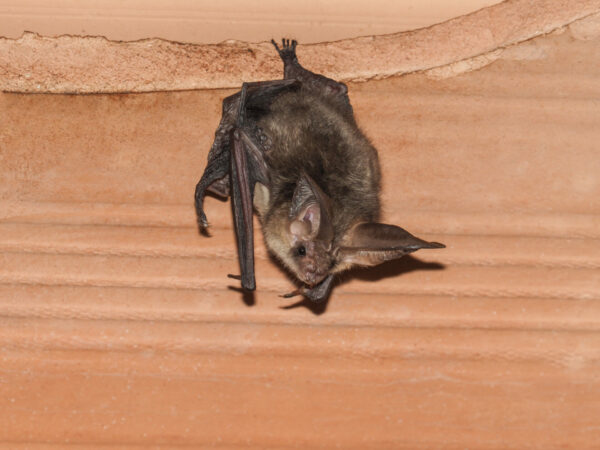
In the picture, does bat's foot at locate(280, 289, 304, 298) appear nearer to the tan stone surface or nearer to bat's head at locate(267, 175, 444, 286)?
bat's head at locate(267, 175, 444, 286)

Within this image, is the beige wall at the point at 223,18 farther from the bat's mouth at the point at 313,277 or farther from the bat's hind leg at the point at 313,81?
the bat's mouth at the point at 313,277

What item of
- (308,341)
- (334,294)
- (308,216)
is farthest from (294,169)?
(308,341)

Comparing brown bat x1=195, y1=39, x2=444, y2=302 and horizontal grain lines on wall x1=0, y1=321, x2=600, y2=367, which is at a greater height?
brown bat x1=195, y1=39, x2=444, y2=302

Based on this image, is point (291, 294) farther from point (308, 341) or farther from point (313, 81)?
point (313, 81)

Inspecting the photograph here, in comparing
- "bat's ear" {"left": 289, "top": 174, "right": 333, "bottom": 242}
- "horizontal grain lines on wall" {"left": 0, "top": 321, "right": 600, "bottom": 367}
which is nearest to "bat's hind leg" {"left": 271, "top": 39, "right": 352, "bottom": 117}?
"bat's ear" {"left": 289, "top": 174, "right": 333, "bottom": 242}

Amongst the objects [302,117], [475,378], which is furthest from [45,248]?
[475,378]

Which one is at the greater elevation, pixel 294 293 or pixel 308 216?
pixel 308 216

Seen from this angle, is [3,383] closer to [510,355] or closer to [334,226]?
[334,226]
